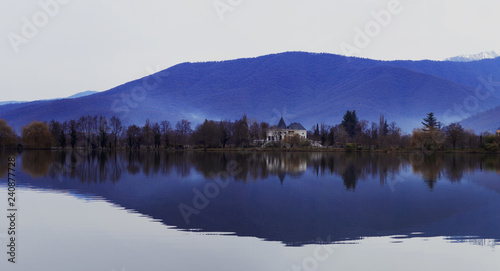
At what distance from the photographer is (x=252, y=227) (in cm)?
1191

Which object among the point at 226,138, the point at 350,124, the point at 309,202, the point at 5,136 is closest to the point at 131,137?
the point at 226,138

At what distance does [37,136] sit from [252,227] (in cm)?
6576

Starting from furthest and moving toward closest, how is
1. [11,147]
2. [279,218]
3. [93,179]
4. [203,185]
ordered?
1. [11,147]
2. [93,179]
3. [203,185]
4. [279,218]

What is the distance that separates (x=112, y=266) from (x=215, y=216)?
472 cm

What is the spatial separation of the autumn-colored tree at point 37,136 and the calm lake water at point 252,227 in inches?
2114

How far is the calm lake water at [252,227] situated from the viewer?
9203 mm

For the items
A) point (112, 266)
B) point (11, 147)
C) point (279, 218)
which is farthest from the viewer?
point (11, 147)

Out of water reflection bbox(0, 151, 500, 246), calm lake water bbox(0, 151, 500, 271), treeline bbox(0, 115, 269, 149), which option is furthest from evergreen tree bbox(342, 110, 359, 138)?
calm lake water bbox(0, 151, 500, 271)

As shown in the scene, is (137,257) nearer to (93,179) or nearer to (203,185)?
(203,185)

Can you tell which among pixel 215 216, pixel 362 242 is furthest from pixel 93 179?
pixel 362 242

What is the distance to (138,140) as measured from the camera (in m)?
78.2

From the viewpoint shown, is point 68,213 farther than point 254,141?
No

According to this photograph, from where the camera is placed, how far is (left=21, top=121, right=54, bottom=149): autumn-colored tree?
6994 cm

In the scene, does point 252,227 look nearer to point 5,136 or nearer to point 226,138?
point 226,138
